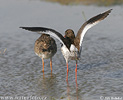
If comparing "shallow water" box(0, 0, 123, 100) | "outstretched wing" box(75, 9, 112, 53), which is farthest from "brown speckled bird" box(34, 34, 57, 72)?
"outstretched wing" box(75, 9, 112, 53)

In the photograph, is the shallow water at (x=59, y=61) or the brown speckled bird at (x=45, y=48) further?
the brown speckled bird at (x=45, y=48)

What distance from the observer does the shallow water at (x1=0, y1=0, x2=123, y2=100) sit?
7684 millimetres

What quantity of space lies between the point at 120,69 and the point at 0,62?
11.9 ft

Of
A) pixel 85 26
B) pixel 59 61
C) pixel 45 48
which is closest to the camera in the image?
pixel 85 26

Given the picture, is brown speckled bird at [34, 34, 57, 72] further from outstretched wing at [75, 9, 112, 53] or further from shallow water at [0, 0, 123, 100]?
Answer: outstretched wing at [75, 9, 112, 53]

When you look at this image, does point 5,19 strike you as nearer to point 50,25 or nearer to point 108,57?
point 50,25

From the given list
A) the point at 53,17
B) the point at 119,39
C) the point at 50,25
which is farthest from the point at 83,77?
the point at 53,17

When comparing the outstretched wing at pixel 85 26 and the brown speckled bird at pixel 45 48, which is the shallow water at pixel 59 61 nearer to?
the brown speckled bird at pixel 45 48

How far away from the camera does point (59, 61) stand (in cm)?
1025

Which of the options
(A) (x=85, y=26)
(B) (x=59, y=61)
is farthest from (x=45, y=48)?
(A) (x=85, y=26)

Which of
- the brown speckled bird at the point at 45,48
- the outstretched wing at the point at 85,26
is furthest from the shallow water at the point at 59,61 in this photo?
the outstretched wing at the point at 85,26

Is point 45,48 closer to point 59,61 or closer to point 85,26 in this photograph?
point 59,61

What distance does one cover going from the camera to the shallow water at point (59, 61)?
303 inches

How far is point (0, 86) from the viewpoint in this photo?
8.02 metres
